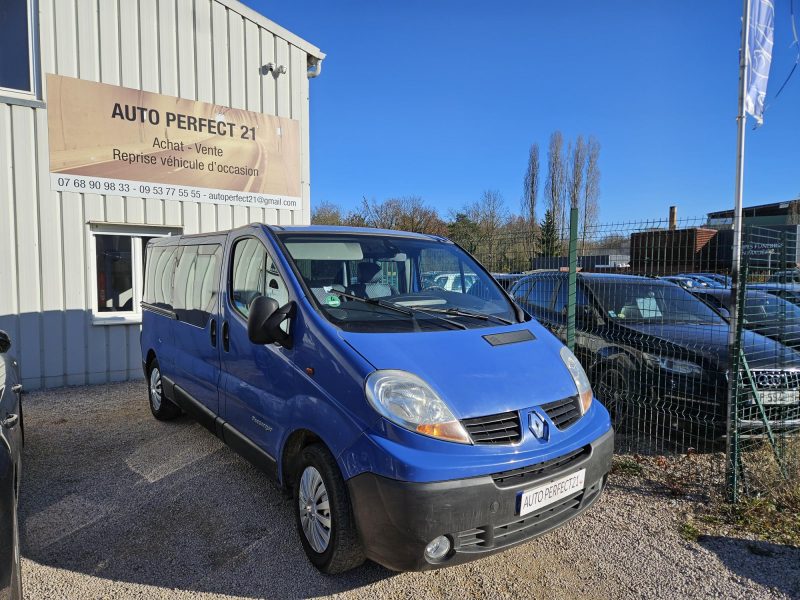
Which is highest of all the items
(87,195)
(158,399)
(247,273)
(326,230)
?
(87,195)

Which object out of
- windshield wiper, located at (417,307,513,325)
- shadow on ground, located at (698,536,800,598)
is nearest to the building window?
windshield wiper, located at (417,307,513,325)

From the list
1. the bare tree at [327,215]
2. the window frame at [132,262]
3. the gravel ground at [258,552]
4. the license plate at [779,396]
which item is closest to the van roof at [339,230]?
the gravel ground at [258,552]

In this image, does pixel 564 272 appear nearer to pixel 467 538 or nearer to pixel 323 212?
pixel 467 538

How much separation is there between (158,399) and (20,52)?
5403 mm

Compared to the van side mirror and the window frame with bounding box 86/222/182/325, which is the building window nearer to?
the window frame with bounding box 86/222/182/325

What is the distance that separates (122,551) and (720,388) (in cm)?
475

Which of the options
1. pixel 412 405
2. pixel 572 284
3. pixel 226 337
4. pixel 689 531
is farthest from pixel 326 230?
pixel 689 531

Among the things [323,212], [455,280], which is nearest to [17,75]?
[455,280]

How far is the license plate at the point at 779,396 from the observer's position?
4395mm

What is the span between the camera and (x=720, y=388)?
454 cm

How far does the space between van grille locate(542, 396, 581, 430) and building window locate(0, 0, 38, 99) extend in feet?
26.2

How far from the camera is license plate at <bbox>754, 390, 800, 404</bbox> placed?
4.39 meters

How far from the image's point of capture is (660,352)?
16.0 ft

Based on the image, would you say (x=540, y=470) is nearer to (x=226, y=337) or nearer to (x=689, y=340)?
(x=226, y=337)
